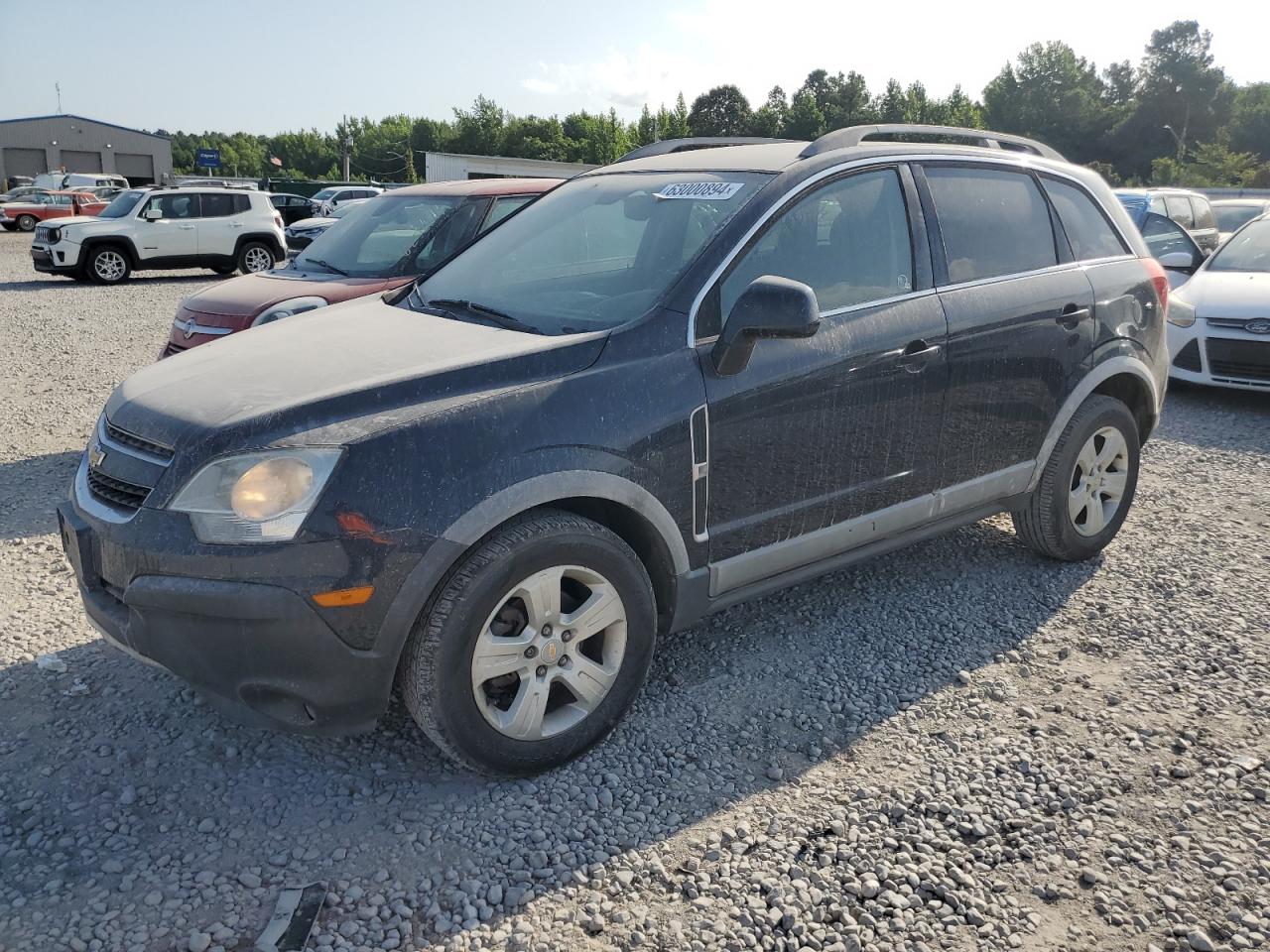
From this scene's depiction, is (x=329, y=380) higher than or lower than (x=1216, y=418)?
higher

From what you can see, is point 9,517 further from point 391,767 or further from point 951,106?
point 951,106

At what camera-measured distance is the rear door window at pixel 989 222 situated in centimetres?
403

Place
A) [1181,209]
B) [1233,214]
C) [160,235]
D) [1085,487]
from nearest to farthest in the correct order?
[1085,487], [1181,209], [1233,214], [160,235]

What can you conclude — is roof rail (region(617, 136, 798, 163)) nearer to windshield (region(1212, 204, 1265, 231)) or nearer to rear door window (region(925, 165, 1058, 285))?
rear door window (region(925, 165, 1058, 285))

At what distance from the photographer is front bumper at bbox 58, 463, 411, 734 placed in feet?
8.63

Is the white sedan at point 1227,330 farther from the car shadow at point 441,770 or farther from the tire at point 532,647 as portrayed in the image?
the tire at point 532,647

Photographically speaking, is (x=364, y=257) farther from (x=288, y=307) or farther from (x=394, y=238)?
(x=288, y=307)

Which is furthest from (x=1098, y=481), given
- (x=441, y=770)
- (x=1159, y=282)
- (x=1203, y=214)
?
(x=1203, y=214)

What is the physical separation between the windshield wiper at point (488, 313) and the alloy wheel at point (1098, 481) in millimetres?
2608

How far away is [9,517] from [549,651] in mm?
3889

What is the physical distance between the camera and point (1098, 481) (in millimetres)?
4758

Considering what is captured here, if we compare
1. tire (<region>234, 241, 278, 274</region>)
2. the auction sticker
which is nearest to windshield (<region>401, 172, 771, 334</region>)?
the auction sticker

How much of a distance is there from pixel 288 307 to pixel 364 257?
3.09ft

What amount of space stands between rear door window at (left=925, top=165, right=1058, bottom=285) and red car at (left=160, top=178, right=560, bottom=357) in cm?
349
